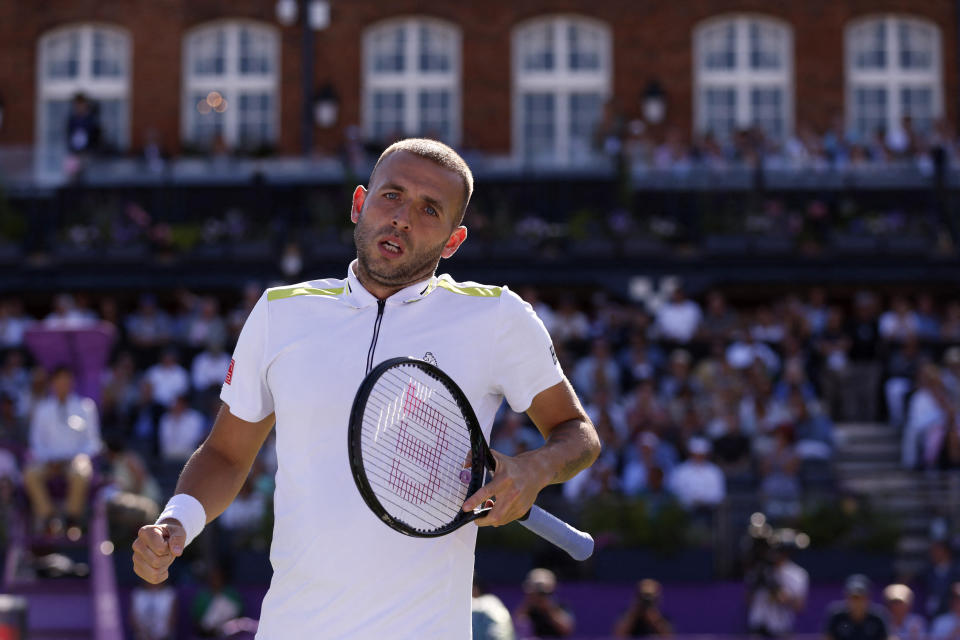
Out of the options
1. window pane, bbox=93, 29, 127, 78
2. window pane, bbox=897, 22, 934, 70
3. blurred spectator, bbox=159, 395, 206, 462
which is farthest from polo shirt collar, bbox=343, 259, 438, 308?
window pane, bbox=93, 29, 127, 78

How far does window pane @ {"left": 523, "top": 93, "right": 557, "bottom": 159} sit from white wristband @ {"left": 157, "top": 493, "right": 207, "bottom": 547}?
885 inches

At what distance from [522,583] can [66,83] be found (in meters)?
16.7

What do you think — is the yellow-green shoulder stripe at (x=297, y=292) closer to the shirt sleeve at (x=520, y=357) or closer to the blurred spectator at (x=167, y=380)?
the shirt sleeve at (x=520, y=357)

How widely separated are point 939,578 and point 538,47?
50.8 ft

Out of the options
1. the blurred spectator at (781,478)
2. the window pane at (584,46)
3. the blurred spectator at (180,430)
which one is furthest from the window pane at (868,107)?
the blurred spectator at (180,430)

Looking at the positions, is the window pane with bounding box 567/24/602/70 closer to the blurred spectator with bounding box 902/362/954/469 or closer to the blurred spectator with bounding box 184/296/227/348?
the blurred spectator with bounding box 184/296/227/348

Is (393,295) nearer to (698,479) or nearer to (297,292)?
(297,292)

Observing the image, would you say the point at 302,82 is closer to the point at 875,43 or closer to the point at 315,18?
the point at 315,18

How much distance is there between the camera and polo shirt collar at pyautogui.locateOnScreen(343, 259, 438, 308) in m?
3.32

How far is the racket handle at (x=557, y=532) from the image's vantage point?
3.26m

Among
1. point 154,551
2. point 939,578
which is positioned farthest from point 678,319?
point 154,551

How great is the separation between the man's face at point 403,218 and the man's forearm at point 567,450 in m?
0.51

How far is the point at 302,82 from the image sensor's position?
25.8 metres

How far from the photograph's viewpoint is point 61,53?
26125 millimetres
